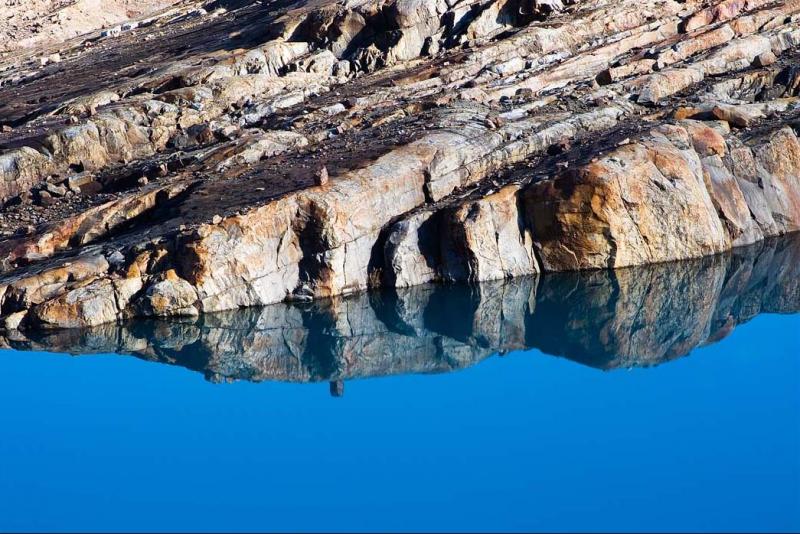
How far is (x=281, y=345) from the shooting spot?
26891mm

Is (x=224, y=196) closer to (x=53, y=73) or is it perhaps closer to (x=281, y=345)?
(x=281, y=345)

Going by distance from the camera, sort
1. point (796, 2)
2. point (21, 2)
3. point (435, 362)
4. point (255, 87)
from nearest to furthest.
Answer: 1. point (435, 362)
2. point (255, 87)
3. point (796, 2)
4. point (21, 2)

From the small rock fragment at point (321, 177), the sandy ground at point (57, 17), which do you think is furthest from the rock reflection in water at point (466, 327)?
the sandy ground at point (57, 17)

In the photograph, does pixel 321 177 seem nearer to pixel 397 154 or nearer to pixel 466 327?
pixel 397 154

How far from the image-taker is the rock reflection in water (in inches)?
1008

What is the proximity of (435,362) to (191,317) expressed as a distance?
22.4ft

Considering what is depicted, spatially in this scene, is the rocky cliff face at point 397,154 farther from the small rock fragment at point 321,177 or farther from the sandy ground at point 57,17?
the sandy ground at point 57,17

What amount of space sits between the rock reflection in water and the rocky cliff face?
58 cm

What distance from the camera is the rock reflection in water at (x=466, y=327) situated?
2559 cm

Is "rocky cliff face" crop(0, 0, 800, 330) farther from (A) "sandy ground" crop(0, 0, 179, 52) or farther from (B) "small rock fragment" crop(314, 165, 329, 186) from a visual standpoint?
(A) "sandy ground" crop(0, 0, 179, 52)

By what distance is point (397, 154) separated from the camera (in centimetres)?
3077

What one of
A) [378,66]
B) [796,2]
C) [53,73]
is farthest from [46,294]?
[796,2]

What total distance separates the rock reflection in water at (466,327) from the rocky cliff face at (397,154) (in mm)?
585


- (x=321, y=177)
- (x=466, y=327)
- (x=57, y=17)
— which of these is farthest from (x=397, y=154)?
(x=57, y=17)
